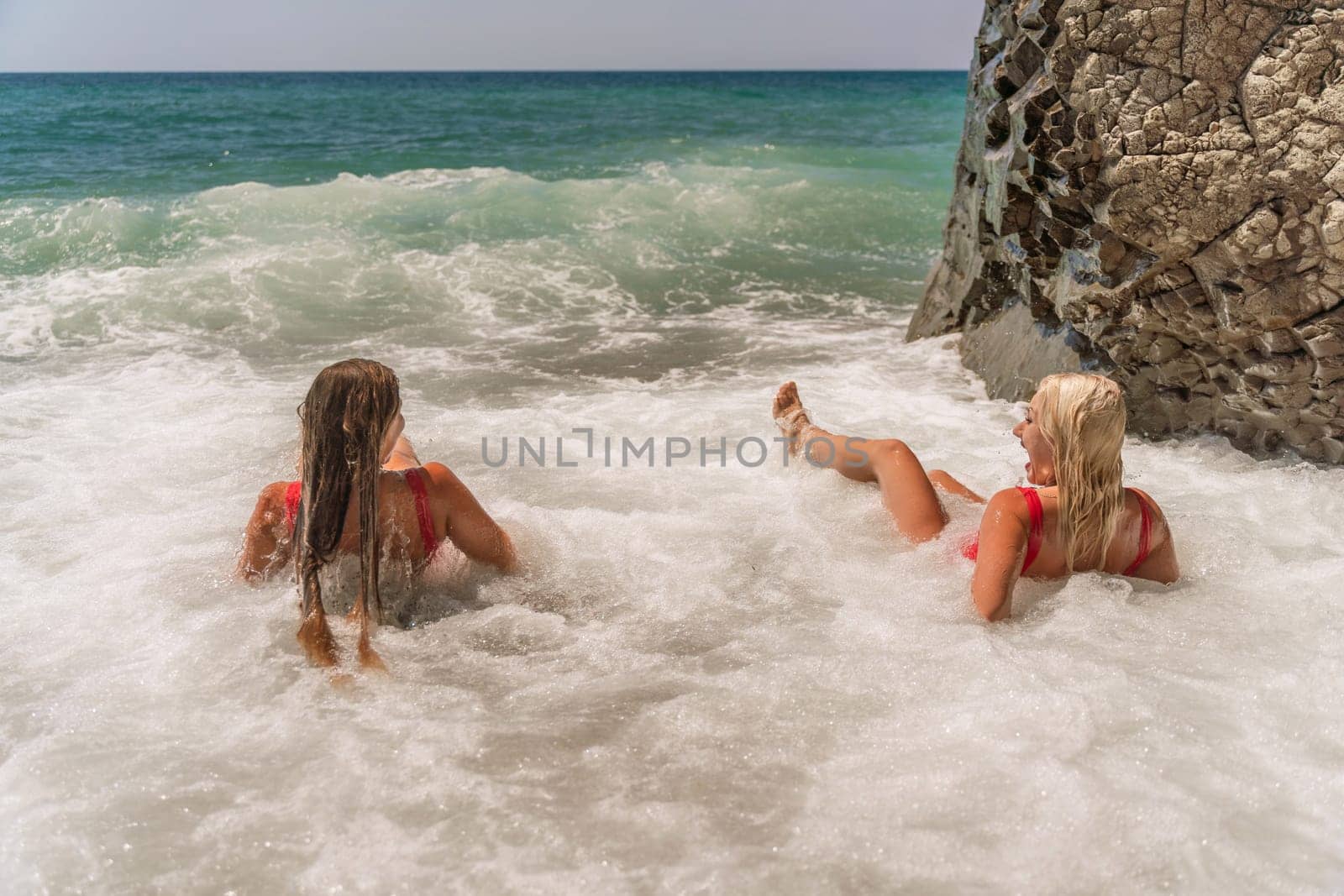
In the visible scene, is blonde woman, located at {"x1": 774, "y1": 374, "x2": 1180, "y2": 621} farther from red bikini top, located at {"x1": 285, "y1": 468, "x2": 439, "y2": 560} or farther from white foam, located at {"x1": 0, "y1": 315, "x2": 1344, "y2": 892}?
red bikini top, located at {"x1": 285, "y1": 468, "x2": 439, "y2": 560}

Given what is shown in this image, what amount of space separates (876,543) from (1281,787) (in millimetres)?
1620

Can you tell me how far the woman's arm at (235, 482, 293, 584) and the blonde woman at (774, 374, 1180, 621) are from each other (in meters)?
2.34

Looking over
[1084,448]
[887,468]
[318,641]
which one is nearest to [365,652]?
[318,641]

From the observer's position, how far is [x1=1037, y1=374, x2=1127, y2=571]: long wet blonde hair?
291 cm

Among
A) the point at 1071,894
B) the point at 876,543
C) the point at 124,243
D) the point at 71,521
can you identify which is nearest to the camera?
the point at 1071,894

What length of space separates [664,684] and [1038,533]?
1.31 meters

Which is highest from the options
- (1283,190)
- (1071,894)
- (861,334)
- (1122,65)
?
(1122,65)

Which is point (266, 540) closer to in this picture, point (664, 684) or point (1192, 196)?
point (664, 684)

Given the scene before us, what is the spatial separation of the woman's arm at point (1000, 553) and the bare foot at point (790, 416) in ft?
5.09

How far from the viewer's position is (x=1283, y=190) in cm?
418

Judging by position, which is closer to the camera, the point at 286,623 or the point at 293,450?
the point at 286,623

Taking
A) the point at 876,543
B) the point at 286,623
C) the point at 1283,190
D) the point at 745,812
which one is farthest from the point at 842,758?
the point at 1283,190

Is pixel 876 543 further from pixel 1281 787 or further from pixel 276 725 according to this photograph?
pixel 276 725

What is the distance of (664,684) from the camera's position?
2.91 metres
